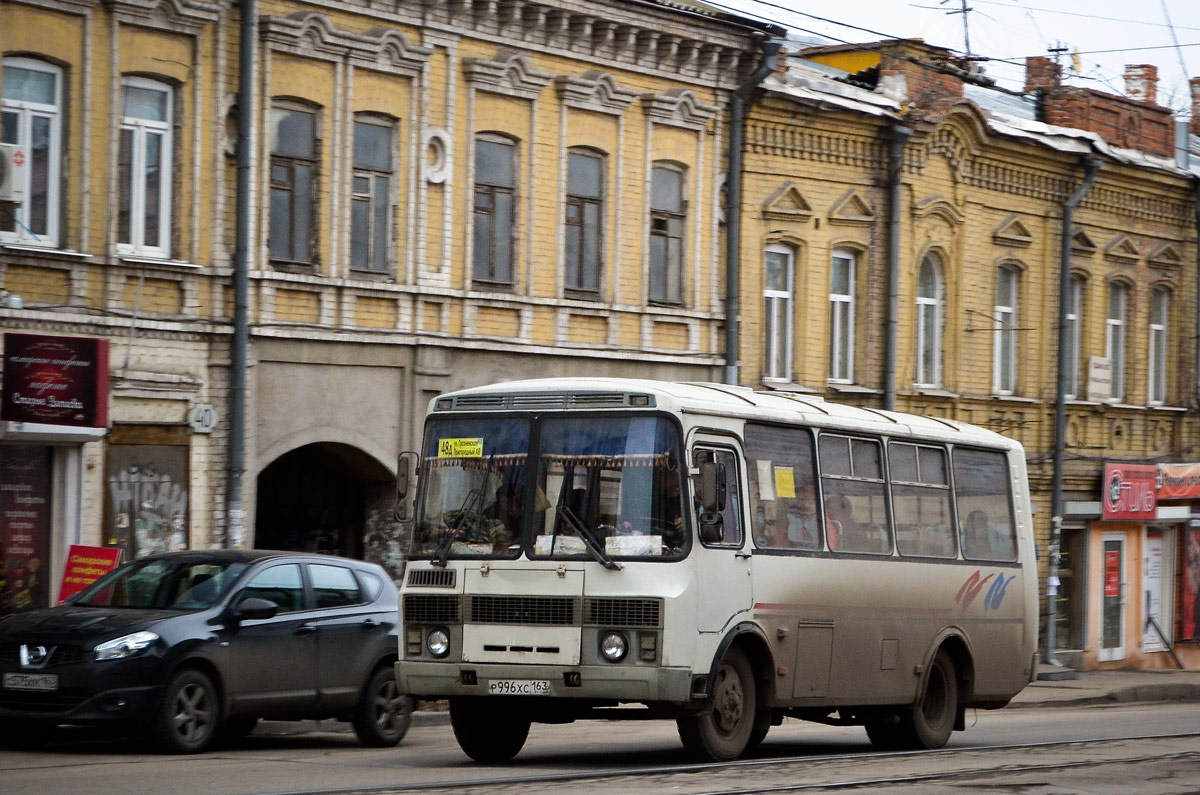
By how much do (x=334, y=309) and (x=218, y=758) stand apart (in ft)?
27.5

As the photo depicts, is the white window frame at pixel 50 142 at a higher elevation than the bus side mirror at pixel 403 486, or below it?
higher

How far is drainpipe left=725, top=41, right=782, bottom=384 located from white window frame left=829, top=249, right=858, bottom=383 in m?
2.56

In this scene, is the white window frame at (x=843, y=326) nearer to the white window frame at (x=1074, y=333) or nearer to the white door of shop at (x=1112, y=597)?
the white window frame at (x=1074, y=333)

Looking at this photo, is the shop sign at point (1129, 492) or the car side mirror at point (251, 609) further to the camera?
the shop sign at point (1129, 492)

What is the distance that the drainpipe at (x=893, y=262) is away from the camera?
28328 millimetres

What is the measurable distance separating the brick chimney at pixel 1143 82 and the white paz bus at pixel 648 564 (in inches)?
892

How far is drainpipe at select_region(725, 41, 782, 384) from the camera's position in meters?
25.7

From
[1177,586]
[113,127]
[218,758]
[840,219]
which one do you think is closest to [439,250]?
[113,127]

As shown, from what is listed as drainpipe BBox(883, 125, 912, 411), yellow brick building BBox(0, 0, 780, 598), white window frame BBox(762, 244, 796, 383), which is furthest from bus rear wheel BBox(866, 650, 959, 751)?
drainpipe BBox(883, 125, 912, 411)

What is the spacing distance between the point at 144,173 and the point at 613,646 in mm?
9091

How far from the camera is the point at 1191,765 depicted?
1350 centimetres

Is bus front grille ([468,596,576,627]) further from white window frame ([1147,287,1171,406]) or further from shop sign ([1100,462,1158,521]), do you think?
white window frame ([1147,287,1171,406])

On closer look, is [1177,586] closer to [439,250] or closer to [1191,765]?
[439,250]

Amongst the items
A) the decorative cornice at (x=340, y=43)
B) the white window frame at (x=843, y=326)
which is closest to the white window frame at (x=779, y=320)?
the white window frame at (x=843, y=326)
